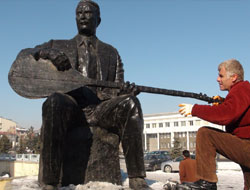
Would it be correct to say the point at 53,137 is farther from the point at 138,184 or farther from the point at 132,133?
the point at 138,184

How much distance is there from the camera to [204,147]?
8.35 ft

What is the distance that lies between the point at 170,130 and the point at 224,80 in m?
70.7

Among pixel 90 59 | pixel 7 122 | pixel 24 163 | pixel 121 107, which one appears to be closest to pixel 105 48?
pixel 90 59

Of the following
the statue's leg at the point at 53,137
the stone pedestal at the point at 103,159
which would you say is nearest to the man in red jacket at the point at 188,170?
the stone pedestal at the point at 103,159

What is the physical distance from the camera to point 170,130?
7206 cm

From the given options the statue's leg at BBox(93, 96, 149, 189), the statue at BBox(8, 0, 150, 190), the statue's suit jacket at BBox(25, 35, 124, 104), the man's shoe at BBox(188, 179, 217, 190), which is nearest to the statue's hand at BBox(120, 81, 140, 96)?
the statue at BBox(8, 0, 150, 190)

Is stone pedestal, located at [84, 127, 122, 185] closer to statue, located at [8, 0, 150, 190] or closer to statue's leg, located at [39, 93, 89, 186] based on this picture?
statue, located at [8, 0, 150, 190]

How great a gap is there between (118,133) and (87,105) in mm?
583

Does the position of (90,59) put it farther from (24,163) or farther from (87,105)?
(24,163)

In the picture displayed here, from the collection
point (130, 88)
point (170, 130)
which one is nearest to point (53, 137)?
point (130, 88)

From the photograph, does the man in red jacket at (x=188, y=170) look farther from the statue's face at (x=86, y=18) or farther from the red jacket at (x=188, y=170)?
the statue's face at (x=86, y=18)

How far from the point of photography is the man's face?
8.70 ft

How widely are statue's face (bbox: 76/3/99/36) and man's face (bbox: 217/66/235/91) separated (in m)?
2.47

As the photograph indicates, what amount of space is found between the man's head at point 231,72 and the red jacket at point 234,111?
0.32 ft
